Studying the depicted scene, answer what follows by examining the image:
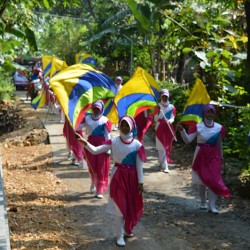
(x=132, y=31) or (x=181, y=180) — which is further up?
(x=132, y=31)

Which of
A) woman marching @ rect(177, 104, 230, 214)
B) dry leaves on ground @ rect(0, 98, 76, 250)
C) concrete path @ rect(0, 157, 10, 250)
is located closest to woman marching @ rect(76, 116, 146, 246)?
dry leaves on ground @ rect(0, 98, 76, 250)

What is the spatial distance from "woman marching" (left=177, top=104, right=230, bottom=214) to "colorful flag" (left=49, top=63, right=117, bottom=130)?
1793mm

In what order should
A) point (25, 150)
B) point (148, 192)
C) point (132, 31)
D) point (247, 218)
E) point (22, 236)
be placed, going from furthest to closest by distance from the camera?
point (132, 31)
point (25, 150)
point (148, 192)
point (247, 218)
point (22, 236)

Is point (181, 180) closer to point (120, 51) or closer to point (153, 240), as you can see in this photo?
point (153, 240)

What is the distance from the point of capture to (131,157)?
22.2 feet

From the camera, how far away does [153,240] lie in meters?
6.86

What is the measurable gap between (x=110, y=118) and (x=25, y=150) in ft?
16.1

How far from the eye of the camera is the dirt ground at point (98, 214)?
6.79 m

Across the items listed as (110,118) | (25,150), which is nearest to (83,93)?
(110,118)

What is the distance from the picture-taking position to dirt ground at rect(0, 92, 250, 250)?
22.3ft

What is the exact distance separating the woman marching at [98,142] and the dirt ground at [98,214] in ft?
1.01

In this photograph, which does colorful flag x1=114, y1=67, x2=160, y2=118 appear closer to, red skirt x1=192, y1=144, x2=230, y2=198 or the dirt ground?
red skirt x1=192, y1=144, x2=230, y2=198

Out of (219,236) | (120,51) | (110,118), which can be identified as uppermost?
(120,51)

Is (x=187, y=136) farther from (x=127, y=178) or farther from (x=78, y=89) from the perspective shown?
(x=78, y=89)
